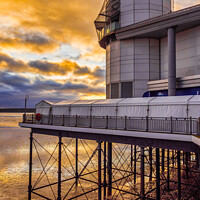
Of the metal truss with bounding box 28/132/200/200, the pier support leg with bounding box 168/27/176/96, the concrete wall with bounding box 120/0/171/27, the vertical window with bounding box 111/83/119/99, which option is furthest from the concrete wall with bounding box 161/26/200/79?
the metal truss with bounding box 28/132/200/200

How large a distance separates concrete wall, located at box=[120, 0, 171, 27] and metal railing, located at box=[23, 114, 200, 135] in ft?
70.9

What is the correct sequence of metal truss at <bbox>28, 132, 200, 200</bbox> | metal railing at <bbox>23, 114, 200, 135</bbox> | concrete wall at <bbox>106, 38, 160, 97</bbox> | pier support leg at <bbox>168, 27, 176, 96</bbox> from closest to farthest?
metal railing at <bbox>23, 114, 200, 135</bbox> → metal truss at <bbox>28, 132, 200, 200</bbox> → pier support leg at <bbox>168, 27, 176, 96</bbox> → concrete wall at <bbox>106, 38, 160, 97</bbox>

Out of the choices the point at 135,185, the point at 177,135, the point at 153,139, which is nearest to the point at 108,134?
the point at 153,139

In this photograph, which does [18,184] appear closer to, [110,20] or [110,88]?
[110,88]

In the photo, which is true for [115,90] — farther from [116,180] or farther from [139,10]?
[116,180]

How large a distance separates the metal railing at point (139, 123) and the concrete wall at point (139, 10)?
21608 millimetres

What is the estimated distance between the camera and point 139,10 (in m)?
35.5

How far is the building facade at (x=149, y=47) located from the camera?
2909 cm

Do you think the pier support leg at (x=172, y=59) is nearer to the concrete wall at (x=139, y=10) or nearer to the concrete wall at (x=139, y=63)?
the concrete wall at (x=139, y=63)

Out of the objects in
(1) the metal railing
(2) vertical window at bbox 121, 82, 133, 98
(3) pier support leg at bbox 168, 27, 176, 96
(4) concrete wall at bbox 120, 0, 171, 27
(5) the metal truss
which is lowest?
(5) the metal truss

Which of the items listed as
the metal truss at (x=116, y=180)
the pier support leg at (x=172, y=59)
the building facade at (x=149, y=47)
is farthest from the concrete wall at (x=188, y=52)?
the metal truss at (x=116, y=180)

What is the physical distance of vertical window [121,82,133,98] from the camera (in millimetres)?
34781

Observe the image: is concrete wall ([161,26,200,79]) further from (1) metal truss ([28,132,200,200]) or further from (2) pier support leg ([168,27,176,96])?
(1) metal truss ([28,132,200,200])

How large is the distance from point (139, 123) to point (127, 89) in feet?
55.9
